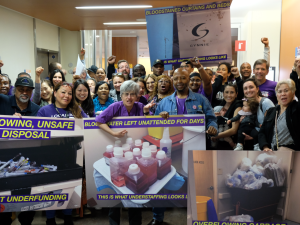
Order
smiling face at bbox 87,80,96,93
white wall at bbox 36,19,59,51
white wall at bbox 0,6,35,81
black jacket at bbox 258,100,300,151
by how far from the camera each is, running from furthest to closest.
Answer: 1. white wall at bbox 36,19,59,51
2. white wall at bbox 0,6,35,81
3. smiling face at bbox 87,80,96,93
4. black jacket at bbox 258,100,300,151

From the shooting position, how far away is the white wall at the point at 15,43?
647cm

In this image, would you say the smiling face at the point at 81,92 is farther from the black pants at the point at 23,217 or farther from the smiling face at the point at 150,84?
the black pants at the point at 23,217

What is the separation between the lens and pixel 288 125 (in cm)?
230

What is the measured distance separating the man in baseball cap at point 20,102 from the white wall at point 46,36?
Result: 5587mm

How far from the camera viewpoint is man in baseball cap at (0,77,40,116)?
Result: 281cm

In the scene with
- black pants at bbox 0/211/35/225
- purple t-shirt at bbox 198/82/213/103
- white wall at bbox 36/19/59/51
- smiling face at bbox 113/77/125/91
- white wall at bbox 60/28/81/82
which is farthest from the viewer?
white wall at bbox 60/28/81/82

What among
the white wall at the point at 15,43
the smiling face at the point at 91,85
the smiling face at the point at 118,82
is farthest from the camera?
the white wall at the point at 15,43

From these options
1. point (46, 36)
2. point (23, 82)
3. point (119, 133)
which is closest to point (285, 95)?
point (119, 133)

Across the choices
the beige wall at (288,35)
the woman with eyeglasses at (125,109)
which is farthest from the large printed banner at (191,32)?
the beige wall at (288,35)

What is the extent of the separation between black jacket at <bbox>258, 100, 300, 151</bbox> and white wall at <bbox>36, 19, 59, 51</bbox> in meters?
7.36

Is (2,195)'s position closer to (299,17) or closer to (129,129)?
(129,129)

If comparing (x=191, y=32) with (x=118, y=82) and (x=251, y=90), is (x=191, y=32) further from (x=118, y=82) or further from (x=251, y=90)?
(x=118, y=82)

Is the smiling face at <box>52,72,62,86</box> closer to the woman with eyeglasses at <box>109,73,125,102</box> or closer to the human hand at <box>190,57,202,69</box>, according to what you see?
the woman with eyeglasses at <box>109,73,125,102</box>

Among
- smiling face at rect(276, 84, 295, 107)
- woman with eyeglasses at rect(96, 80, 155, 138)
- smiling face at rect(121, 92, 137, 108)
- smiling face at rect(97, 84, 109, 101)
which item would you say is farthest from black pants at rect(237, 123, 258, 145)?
smiling face at rect(97, 84, 109, 101)
